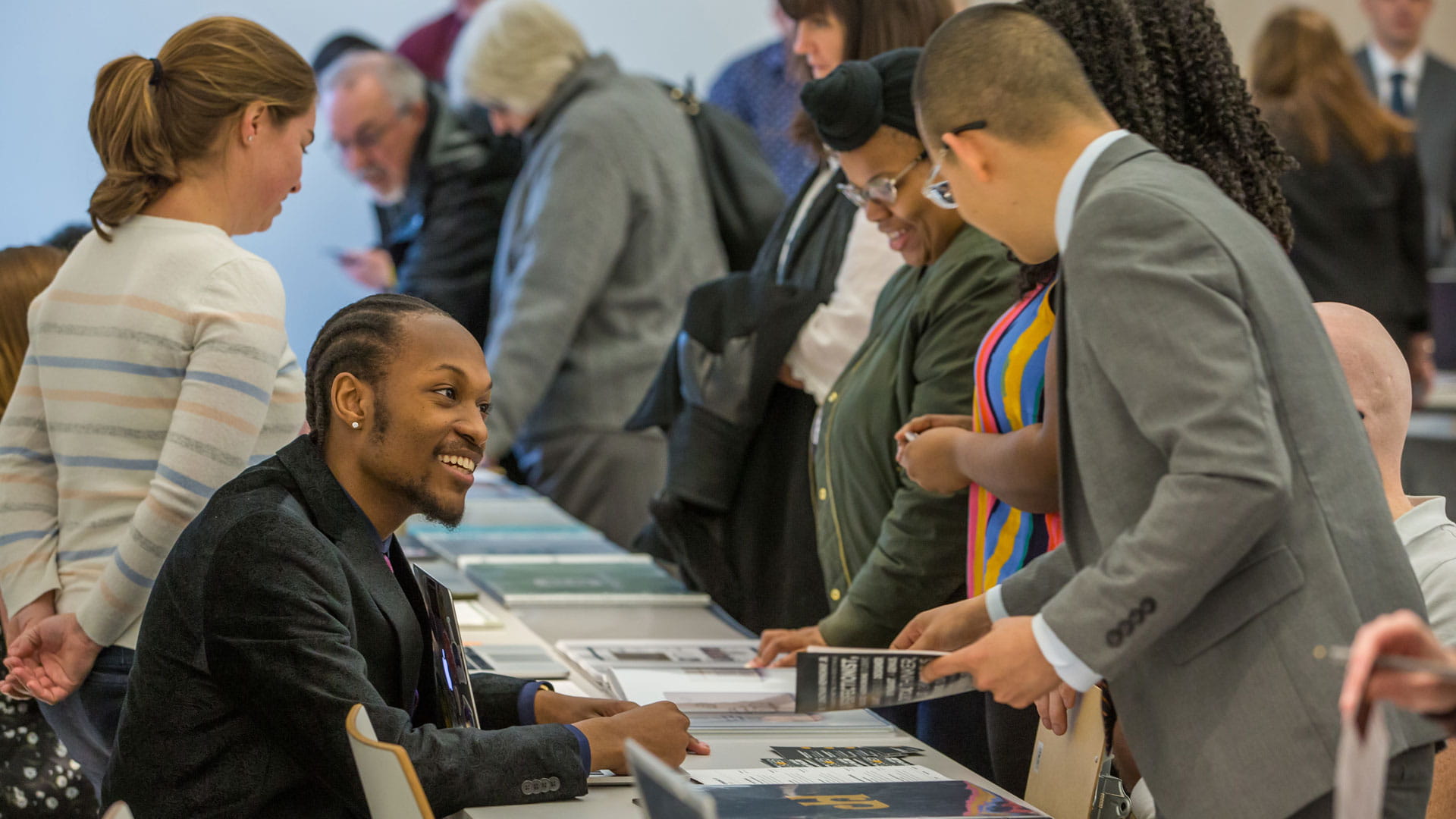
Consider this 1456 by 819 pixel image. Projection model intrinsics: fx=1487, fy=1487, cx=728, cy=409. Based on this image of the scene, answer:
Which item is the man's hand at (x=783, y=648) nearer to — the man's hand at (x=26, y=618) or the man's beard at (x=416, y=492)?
the man's beard at (x=416, y=492)

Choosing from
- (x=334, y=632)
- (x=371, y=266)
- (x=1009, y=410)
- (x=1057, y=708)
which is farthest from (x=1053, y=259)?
(x=371, y=266)

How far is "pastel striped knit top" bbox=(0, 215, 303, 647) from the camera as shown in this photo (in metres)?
2.01

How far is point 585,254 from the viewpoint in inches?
166

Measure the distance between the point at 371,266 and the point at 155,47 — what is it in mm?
1551

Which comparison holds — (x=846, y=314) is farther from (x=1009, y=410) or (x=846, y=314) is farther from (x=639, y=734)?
(x=639, y=734)

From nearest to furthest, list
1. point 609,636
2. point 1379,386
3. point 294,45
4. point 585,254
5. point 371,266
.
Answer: point 1379,386
point 609,636
point 585,254
point 371,266
point 294,45

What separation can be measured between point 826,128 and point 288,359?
0.93 metres

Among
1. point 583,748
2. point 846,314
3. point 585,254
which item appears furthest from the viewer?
point 585,254

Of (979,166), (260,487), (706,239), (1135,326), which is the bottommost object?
(706,239)

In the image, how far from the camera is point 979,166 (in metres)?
1.59

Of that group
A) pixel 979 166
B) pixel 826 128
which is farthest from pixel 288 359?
pixel 979 166

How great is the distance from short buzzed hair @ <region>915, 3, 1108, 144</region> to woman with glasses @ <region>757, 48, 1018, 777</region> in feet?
2.47

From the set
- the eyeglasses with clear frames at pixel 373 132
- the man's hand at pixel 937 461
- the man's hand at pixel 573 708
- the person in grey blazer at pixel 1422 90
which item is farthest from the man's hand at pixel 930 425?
the person in grey blazer at pixel 1422 90

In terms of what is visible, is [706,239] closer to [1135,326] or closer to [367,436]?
[367,436]
